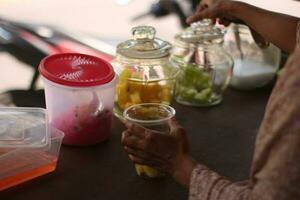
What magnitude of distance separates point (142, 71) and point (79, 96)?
162 millimetres

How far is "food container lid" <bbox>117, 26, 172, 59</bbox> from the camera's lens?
1.01 m

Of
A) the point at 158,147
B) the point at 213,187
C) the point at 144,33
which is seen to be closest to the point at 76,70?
the point at 144,33

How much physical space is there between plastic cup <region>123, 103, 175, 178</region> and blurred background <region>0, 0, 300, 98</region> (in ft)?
2.16

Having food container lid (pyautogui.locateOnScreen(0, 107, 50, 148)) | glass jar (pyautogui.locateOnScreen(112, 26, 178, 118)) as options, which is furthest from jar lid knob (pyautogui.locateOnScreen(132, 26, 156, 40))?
food container lid (pyautogui.locateOnScreen(0, 107, 50, 148))

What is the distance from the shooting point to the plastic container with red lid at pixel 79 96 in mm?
912

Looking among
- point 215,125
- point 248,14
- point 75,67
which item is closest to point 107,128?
point 75,67

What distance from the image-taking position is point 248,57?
4.02 ft

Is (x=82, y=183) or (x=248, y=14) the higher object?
(x=248, y=14)

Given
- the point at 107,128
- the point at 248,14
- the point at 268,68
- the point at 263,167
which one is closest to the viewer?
the point at 263,167

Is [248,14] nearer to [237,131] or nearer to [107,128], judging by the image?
[237,131]

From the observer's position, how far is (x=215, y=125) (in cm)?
106

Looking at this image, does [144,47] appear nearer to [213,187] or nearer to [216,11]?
[216,11]

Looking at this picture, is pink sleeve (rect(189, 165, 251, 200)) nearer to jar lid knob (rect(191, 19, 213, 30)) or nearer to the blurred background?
jar lid knob (rect(191, 19, 213, 30))

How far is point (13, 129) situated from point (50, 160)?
0.26 feet
